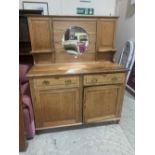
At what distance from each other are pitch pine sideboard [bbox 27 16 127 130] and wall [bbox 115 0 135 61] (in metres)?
1.05

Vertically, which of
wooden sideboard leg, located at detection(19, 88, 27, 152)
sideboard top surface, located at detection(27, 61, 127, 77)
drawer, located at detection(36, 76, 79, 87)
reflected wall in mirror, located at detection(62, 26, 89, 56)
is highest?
reflected wall in mirror, located at detection(62, 26, 89, 56)

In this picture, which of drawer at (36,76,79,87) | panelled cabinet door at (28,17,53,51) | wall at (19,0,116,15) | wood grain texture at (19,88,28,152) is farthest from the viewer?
wall at (19,0,116,15)

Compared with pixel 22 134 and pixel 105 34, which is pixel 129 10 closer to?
pixel 105 34

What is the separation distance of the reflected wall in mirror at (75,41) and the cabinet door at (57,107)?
57 centimetres

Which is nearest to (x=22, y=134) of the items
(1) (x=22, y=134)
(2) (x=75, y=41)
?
(1) (x=22, y=134)

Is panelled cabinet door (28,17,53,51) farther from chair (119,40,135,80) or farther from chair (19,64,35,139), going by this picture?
chair (119,40,135,80)

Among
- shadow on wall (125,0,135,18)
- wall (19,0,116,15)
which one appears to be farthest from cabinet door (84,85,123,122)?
wall (19,0,116,15)

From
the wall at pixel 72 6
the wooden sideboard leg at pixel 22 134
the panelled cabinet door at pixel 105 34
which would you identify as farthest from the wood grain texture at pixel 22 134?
the wall at pixel 72 6

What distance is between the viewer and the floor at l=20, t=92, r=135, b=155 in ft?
5.45

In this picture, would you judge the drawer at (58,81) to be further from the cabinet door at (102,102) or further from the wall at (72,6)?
the wall at (72,6)

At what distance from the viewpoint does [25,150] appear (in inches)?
65.9

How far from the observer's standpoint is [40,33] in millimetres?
1851
